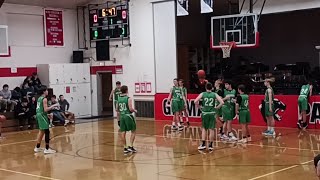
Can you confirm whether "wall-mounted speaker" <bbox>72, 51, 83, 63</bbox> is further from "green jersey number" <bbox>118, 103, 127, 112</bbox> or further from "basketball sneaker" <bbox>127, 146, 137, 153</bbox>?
"green jersey number" <bbox>118, 103, 127, 112</bbox>

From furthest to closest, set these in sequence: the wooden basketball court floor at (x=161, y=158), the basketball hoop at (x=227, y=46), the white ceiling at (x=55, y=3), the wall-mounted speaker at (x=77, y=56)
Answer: the wall-mounted speaker at (x=77, y=56)
the white ceiling at (x=55, y=3)
the basketball hoop at (x=227, y=46)
the wooden basketball court floor at (x=161, y=158)

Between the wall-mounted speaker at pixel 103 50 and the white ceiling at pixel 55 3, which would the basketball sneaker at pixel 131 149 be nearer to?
the wall-mounted speaker at pixel 103 50

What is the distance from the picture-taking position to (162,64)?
68.9 feet

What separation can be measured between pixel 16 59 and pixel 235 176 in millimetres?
15185

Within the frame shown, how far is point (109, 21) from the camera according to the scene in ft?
75.2

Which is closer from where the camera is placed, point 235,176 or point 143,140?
point 235,176

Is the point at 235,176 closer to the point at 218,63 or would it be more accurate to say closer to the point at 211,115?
the point at 211,115

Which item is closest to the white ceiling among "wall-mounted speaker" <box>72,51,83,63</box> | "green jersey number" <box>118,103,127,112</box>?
"wall-mounted speaker" <box>72,51,83,63</box>

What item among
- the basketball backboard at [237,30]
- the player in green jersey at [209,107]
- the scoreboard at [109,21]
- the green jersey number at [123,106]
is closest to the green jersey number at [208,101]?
the player in green jersey at [209,107]

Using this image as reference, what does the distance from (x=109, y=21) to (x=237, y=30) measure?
24.6ft

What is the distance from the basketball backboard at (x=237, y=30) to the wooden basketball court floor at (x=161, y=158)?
3.39 metres

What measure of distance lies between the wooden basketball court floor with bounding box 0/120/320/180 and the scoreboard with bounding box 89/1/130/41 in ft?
25.4

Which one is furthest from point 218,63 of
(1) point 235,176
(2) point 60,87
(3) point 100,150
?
(1) point 235,176

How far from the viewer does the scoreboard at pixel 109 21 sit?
73.4ft
